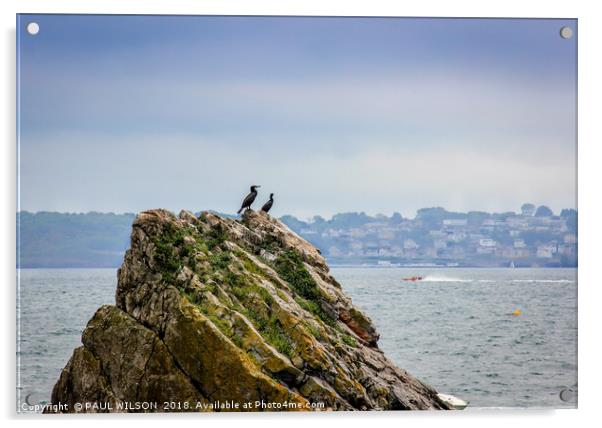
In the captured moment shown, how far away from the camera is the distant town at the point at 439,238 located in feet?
60.5

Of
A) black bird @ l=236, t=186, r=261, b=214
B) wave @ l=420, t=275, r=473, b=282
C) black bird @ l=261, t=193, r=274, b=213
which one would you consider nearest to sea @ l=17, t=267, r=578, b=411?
wave @ l=420, t=275, r=473, b=282

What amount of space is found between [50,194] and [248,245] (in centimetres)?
372

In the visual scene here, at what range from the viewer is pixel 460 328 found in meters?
20.8

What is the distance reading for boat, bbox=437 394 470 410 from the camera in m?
17.5

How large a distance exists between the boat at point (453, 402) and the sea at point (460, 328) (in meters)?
0.11

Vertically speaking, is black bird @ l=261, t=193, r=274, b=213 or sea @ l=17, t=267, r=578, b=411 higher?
black bird @ l=261, t=193, r=274, b=213

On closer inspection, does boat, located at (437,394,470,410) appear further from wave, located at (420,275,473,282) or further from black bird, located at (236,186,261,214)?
black bird, located at (236,186,261,214)

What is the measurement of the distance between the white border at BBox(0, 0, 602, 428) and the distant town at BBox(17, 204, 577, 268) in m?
0.32

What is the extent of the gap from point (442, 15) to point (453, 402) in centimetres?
707

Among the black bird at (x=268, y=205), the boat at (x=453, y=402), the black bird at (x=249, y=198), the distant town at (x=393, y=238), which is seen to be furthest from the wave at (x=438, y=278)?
the black bird at (x=249, y=198)

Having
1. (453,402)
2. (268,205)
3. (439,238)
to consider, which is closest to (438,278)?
(439,238)

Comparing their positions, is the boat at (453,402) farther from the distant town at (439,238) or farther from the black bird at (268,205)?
the black bird at (268,205)
